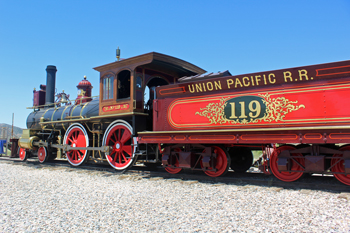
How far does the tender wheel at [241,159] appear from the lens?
7.86 metres

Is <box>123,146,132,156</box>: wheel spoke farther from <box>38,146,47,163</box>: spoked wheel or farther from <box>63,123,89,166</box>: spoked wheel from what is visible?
<box>38,146,47,163</box>: spoked wheel

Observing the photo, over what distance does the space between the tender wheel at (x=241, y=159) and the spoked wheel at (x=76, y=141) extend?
5.16 m

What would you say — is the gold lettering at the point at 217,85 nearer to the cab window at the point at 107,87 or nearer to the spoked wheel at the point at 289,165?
the spoked wheel at the point at 289,165

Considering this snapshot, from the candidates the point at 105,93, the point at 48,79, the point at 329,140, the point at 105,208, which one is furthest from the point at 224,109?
the point at 48,79

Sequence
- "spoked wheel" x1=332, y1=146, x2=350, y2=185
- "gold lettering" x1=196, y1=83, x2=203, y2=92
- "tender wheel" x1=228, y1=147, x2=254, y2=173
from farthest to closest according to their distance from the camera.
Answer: "tender wheel" x1=228, y1=147, x2=254, y2=173 < "gold lettering" x1=196, y1=83, x2=203, y2=92 < "spoked wheel" x1=332, y1=146, x2=350, y2=185

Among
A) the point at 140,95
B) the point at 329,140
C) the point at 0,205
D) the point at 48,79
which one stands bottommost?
the point at 0,205

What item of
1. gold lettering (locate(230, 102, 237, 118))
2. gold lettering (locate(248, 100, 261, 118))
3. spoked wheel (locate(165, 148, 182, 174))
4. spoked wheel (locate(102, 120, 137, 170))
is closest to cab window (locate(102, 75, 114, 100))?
spoked wheel (locate(102, 120, 137, 170))

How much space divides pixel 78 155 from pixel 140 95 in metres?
3.67

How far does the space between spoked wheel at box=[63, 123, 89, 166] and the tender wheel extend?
5.16m

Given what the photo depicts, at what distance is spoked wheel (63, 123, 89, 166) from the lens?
9.75 m

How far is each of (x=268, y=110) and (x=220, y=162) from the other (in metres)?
1.81

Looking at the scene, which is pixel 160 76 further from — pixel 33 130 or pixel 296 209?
pixel 33 130

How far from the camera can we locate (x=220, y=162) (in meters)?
6.79

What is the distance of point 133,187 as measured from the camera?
592 centimetres
